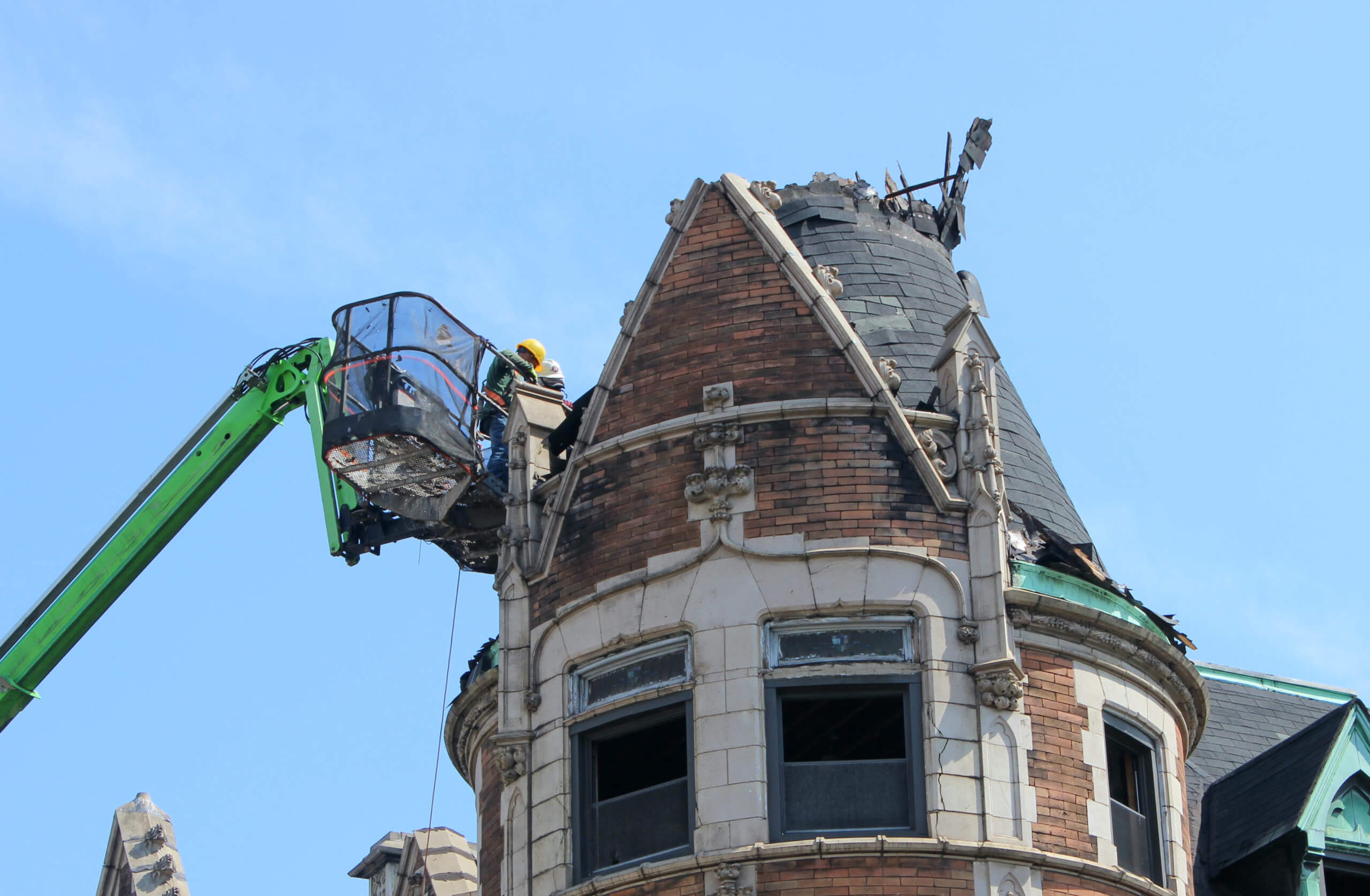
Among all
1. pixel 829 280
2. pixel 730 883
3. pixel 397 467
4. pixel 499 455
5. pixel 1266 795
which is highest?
pixel 829 280

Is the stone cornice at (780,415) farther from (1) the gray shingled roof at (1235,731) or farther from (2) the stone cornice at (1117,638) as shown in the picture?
(1) the gray shingled roof at (1235,731)

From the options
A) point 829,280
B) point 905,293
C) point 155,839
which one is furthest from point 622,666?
point 155,839

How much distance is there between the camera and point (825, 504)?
23.3 metres

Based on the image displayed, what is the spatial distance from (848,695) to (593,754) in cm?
267

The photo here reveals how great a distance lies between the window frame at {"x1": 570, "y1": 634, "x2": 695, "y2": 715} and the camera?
2289cm

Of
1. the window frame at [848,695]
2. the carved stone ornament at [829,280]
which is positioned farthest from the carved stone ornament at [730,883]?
the carved stone ornament at [829,280]

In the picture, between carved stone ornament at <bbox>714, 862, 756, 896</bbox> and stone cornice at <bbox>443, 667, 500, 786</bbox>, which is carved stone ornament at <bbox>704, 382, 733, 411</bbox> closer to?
stone cornice at <bbox>443, 667, 500, 786</bbox>

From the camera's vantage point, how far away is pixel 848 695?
73.5 ft

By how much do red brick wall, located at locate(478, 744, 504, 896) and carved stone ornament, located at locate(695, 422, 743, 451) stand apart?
3873 mm

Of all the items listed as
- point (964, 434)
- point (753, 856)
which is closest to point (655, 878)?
point (753, 856)

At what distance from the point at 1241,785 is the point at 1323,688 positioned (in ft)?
15.5

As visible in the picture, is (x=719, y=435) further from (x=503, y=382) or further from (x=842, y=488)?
(x=503, y=382)

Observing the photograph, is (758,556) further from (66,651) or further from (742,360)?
(66,651)

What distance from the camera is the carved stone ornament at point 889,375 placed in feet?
79.4
